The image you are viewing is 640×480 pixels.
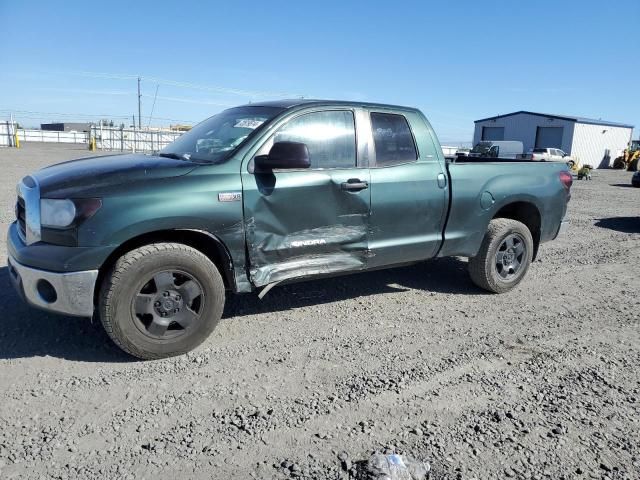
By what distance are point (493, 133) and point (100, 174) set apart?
1975 inches

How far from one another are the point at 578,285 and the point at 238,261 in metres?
4.20

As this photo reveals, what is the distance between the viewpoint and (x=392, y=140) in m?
4.57

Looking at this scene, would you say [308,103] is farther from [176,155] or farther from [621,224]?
[621,224]

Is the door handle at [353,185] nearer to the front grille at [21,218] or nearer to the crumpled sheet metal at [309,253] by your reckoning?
the crumpled sheet metal at [309,253]

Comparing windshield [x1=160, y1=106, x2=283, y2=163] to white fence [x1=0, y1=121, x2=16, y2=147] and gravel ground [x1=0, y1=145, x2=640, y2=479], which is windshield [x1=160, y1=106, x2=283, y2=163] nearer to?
gravel ground [x1=0, y1=145, x2=640, y2=479]

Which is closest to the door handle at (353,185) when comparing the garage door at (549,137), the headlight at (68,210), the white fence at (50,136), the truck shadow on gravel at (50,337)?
the headlight at (68,210)

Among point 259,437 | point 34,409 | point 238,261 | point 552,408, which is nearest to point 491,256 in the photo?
point 552,408

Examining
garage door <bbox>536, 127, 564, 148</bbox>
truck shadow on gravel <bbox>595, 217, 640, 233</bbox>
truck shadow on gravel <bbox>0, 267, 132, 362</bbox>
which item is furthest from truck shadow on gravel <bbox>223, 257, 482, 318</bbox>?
garage door <bbox>536, 127, 564, 148</bbox>

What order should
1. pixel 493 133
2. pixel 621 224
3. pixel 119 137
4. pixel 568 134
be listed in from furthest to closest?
pixel 493 133 < pixel 568 134 < pixel 119 137 < pixel 621 224

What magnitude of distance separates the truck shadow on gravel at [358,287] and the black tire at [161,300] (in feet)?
2.71

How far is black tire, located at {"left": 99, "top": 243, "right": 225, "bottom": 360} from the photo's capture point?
11.0 feet

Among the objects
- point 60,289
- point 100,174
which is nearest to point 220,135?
point 100,174

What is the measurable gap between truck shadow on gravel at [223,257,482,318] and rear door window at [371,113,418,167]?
1478 mm

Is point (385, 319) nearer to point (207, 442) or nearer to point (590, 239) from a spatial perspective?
point (207, 442)
